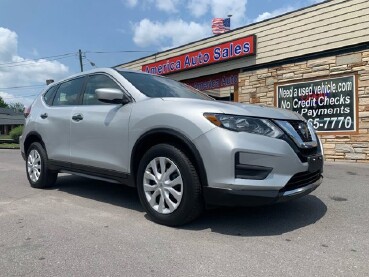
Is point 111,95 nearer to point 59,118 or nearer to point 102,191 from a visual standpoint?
point 59,118

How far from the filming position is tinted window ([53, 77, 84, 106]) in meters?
5.32

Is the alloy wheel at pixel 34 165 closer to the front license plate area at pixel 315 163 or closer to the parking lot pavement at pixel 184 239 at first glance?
the parking lot pavement at pixel 184 239

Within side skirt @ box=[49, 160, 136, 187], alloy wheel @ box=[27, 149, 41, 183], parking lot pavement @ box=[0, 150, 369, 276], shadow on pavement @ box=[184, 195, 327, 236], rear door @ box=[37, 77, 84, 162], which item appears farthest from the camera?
alloy wheel @ box=[27, 149, 41, 183]

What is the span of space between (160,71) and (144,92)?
11094 millimetres

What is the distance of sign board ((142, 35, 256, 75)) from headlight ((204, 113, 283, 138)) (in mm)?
8583

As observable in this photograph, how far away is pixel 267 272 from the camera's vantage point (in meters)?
2.77

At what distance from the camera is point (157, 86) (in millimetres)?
4699

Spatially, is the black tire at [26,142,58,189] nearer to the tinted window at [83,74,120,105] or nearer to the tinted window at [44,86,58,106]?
the tinted window at [44,86,58,106]

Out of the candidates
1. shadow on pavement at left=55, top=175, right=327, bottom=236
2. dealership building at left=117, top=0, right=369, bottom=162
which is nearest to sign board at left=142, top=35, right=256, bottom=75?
dealership building at left=117, top=0, right=369, bottom=162

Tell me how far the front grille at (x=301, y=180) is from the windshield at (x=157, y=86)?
67.2 inches

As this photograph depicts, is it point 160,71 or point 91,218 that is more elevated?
point 160,71

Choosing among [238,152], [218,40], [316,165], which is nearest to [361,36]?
[218,40]

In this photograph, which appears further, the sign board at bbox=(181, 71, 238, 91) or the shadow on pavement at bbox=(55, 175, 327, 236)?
the sign board at bbox=(181, 71, 238, 91)

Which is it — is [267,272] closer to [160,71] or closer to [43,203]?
[43,203]
